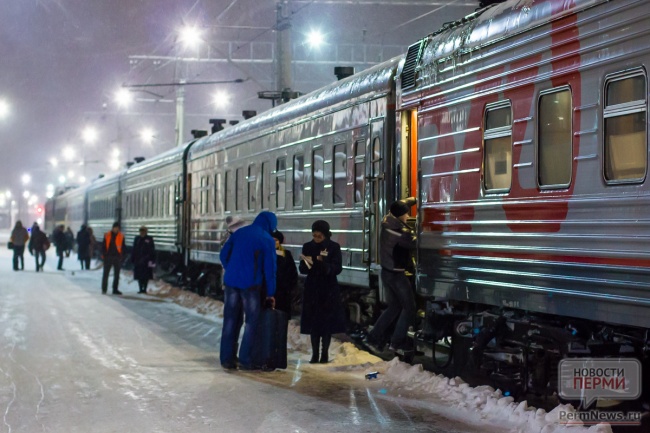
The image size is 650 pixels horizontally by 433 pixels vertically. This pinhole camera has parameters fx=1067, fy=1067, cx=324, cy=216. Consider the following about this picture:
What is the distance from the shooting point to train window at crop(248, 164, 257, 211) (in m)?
19.7

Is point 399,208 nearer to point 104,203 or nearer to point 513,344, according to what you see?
point 513,344

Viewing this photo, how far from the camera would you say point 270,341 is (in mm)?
11781

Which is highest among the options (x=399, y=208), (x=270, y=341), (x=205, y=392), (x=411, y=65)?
(x=411, y=65)

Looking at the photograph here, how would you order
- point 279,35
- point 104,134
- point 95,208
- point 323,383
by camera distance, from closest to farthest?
point 323,383
point 279,35
point 95,208
point 104,134

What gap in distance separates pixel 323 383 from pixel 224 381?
3.40ft

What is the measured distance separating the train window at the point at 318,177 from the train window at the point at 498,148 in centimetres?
571

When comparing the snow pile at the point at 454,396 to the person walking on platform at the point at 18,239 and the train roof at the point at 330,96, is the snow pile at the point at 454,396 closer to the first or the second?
the train roof at the point at 330,96

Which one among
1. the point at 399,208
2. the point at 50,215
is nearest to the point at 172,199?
the point at 399,208

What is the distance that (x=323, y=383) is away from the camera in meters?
10.9

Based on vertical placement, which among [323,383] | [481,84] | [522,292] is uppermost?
[481,84]

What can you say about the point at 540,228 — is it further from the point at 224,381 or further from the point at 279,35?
the point at 279,35

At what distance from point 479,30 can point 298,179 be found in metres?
6.94

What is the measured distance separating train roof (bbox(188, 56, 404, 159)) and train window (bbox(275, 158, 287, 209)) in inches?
27.6

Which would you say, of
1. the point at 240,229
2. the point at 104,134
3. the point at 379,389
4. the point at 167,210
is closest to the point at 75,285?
the point at 167,210
